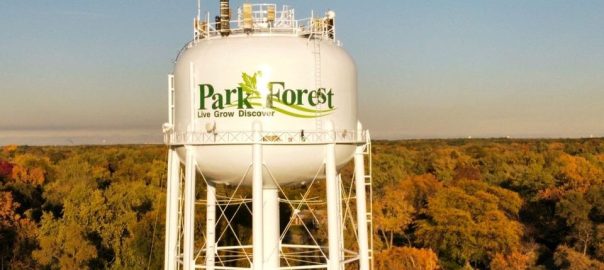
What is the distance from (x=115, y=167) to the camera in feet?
210

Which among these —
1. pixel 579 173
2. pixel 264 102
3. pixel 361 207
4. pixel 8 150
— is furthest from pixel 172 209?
pixel 8 150

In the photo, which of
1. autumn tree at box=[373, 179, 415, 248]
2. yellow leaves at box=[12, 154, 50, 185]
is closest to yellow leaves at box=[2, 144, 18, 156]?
yellow leaves at box=[12, 154, 50, 185]

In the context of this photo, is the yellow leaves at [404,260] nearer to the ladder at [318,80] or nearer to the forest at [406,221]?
the forest at [406,221]

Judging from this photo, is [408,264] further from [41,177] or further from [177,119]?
[41,177]

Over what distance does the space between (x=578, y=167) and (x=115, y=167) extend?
4130 cm

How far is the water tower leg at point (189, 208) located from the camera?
46.7ft

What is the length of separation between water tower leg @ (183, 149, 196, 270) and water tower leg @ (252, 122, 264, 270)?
152 centimetres

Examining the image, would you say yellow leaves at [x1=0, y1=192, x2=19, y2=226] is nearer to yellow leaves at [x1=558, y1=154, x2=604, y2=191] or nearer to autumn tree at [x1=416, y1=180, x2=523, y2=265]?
autumn tree at [x1=416, y1=180, x2=523, y2=265]

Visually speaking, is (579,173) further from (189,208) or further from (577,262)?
(189,208)

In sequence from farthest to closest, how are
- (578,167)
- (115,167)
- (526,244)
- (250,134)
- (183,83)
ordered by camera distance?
(115,167)
(578,167)
(526,244)
(183,83)
(250,134)

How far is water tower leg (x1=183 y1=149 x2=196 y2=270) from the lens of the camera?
14.2 meters

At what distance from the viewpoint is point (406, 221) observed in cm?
3894

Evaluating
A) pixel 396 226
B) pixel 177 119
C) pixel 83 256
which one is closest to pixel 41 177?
pixel 83 256

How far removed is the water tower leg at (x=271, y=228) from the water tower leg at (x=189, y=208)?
206 cm
